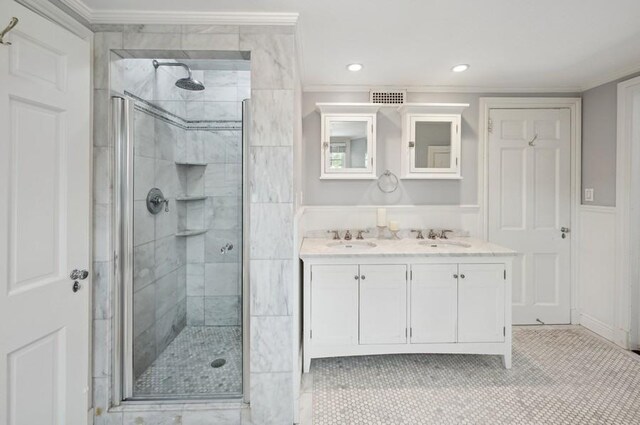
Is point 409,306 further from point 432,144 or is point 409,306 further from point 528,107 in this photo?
point 528,107

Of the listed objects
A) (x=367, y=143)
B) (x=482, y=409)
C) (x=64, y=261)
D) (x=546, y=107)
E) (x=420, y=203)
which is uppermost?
(x=546, y=107)

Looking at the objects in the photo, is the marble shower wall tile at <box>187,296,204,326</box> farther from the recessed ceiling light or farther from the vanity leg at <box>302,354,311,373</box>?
the recessed ceiling light

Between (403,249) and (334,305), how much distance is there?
68 cm

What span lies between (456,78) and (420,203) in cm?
118

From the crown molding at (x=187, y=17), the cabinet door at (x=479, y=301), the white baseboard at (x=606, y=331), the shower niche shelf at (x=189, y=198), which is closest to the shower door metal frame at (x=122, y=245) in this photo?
the crown molding at (x=187, y=17)

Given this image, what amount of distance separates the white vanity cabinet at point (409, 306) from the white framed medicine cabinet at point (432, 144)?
98 cm

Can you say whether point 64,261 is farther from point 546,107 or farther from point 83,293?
point 546,107

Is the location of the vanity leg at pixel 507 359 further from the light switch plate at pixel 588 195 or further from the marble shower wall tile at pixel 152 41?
the marble shower wall tile at pixel 152 41

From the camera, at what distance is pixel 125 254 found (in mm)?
1961

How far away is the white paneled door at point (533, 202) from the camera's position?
3.24m

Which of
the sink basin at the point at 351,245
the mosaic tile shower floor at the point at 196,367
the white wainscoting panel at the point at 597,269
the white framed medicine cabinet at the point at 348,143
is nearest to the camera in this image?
the mosaic tile shower floor at the point at 196,367

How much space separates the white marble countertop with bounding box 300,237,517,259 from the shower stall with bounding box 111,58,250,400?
645mm

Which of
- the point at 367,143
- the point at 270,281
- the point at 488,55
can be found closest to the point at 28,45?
the point at 270,281

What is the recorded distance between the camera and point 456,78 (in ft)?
9.79
